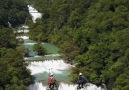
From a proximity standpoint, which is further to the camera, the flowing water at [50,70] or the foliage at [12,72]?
the flowing water at [50,70]

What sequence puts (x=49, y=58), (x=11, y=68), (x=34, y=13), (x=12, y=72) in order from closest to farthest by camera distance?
(x=12, y=72) < (x=11, y=68) < (x=49, y=58) < (x=34, y=13)

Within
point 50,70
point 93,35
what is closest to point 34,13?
point 93,35

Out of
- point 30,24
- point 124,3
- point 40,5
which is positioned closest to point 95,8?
point 124,3

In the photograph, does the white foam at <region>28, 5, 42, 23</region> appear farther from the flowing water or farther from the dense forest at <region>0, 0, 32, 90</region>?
the dense forest at <region>0, 0, 32, 90</region>

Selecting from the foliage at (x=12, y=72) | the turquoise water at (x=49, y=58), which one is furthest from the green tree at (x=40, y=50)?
the foliage at (x=12, y=72)

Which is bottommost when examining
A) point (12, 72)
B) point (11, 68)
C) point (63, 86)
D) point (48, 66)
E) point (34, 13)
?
point (63, 86)

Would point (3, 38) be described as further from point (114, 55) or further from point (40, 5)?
point (40, 5)

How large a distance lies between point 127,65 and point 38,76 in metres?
13.4

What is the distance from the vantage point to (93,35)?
67.1 metres

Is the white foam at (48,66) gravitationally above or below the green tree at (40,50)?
below

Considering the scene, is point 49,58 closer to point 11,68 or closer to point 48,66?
point 48,66

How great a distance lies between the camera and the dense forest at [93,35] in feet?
182

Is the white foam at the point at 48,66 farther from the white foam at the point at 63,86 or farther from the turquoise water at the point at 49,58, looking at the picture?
the white foam at the point at 63,86

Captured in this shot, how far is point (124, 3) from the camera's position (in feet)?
245
